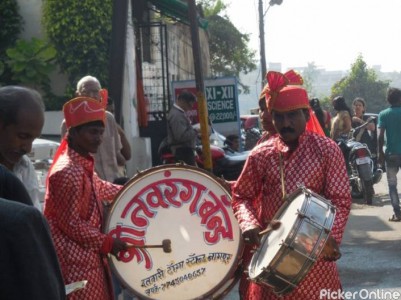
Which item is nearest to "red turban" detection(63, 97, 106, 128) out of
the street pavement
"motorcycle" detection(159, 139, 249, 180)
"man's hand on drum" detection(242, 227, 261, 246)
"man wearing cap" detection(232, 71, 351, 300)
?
"man wearing cap" detection(232, 71, 351, 300)

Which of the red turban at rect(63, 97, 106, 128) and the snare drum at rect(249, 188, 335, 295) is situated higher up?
the red turban at rect(63, 97, 106, 128)

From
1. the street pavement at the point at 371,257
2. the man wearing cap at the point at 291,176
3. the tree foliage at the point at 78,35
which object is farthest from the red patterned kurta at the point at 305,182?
the tree foliage at the point at 78,35

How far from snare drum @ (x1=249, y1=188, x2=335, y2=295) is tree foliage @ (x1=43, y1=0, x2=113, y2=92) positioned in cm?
1393

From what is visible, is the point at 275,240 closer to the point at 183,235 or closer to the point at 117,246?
the point at 117,246

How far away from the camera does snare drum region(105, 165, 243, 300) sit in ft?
18.2

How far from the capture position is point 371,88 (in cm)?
5994

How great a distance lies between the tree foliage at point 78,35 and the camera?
18125 millimetres

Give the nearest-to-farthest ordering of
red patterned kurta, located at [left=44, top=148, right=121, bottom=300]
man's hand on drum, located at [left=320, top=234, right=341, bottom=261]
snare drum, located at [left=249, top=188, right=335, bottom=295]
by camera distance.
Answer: snare drum, located at [left=249, top=188, right=335, bottom=295], man's hand on drum, located at [left=320, top=234, right=341, bottom=261], red patterned kurta, located at [left=44, top=148, right=121, bottom=300]

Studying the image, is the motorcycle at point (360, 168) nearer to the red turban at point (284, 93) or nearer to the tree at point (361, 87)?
the red turban at point (284, 93)

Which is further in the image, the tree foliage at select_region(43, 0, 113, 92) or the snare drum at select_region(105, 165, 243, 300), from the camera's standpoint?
the tree foliage at select_region(43, 0, 113, 92)

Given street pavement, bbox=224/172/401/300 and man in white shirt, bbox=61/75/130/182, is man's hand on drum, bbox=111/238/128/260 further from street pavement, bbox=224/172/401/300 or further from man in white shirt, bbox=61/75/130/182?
man in white shirt, bbox=61/75/130/182

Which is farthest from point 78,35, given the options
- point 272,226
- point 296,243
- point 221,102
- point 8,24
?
point 296,243

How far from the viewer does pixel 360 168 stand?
14812 millimetres

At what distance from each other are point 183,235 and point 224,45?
47.3 m
